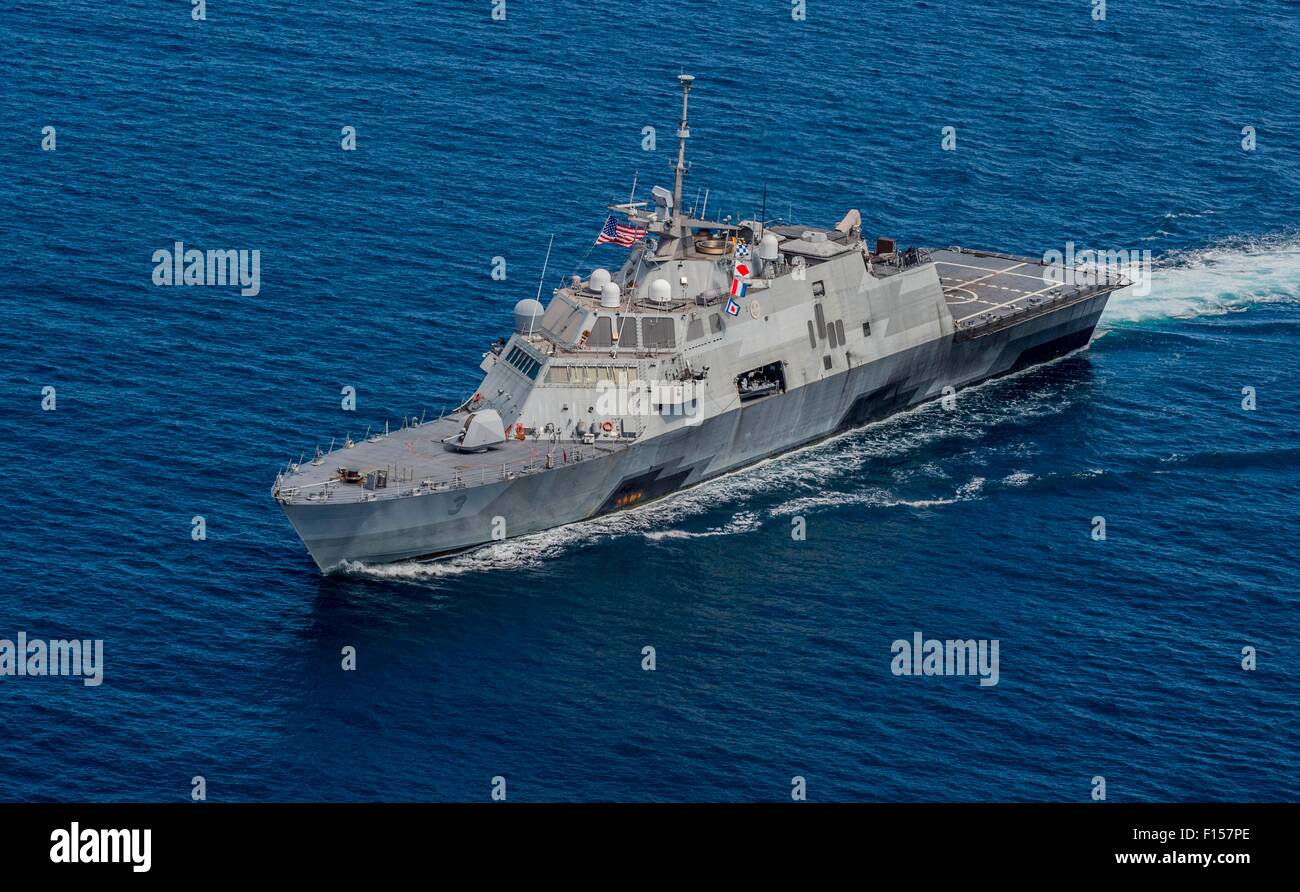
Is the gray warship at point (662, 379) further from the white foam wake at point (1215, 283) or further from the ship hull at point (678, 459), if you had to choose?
the white foam wake at point (1215, 283)

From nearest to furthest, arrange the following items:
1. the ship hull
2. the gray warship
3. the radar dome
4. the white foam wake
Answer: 1. the ship hull
2. the gray warship
3. the radar dome
4. the white foam wake

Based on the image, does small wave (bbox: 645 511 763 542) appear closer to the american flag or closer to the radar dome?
the radar dome

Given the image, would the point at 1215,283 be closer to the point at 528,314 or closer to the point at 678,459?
the point at 678,459

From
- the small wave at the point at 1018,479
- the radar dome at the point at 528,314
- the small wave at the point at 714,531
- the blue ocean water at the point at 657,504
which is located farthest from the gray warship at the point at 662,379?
the small wave at the point at 1018,479

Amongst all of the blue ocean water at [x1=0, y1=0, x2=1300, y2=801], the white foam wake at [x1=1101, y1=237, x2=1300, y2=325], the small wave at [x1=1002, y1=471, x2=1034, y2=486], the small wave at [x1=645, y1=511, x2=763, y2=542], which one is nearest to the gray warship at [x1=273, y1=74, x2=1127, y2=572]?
the blue ocean water at [x1=0, y1=0, x2=1300, y2=801]

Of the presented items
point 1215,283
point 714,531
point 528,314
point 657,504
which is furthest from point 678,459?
point 1215,283
